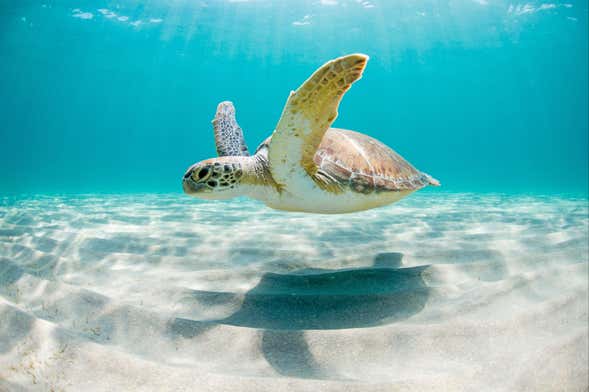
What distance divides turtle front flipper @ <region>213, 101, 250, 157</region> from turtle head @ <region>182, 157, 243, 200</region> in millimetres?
1230

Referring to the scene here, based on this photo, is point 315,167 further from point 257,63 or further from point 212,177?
point 257,63

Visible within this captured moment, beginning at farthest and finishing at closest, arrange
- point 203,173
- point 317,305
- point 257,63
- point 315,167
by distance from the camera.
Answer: point 257,63
point 315,167
point 203,173
point 317,305

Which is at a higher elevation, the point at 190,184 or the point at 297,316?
the point at 190,184

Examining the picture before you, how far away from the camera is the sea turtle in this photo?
2041 mm

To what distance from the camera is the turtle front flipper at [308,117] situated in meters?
1.94

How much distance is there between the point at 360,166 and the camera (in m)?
3.04

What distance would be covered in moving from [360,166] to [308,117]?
1072 mm

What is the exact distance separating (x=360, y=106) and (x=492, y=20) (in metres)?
82.9

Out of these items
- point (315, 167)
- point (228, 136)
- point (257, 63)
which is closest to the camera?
point (315, 167)

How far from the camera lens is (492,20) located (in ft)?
109

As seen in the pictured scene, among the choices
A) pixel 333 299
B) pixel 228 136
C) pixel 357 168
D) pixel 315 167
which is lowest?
pixel 333 299

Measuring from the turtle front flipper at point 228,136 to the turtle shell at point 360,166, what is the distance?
3.96 ft

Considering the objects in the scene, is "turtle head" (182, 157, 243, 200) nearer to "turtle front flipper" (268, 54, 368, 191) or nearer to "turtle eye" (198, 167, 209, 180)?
"turtle eye" (198, 167, 209, 180)

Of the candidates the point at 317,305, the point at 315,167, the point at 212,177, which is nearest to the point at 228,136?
the point at 212,177
